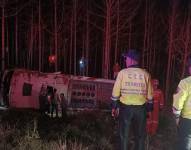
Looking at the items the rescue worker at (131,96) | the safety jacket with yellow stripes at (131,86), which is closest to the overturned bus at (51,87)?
the rescue worker at (131,96)

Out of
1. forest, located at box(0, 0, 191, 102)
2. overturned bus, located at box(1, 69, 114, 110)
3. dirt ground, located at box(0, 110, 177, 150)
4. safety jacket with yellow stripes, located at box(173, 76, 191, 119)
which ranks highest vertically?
forest, located at box(0, 0, 191, 102)

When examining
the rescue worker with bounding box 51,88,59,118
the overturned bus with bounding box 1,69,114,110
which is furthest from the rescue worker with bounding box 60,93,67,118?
the overturned bus with bounding box 1,69,114,110

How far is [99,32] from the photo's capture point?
40656mm

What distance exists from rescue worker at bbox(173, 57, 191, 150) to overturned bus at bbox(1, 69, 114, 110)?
8168mm

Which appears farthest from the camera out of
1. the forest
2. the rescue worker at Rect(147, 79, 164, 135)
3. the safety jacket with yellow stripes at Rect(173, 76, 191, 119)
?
the forest

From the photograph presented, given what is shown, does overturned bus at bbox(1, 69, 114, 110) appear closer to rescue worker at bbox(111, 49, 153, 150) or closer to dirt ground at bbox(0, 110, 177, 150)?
dirt ground at bbox(0, 110, 177, 150)

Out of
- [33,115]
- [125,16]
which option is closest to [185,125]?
[33,115]

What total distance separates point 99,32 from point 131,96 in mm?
32641

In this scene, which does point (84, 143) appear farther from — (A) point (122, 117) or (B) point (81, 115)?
(B) point (81, 115)

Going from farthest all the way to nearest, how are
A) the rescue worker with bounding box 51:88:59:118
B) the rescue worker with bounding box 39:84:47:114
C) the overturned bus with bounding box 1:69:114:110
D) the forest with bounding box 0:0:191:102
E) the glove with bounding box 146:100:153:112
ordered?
the forest with bounding box 0:0:191:102 < the overturned bus with bounding box 1:69:114:110 < the rescue worker with bounding box 39:84:47:114 < the rescue worker with bounding box 51:88:59:118 < the glove with bounding box 146:100:153:112

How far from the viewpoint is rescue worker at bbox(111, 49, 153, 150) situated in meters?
8.19

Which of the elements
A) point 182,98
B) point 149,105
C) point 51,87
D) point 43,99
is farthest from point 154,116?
point 182,98

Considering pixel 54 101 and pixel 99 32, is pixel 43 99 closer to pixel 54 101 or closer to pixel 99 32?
pixel 54 101

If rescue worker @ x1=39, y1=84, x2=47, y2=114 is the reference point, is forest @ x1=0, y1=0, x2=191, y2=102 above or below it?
above
